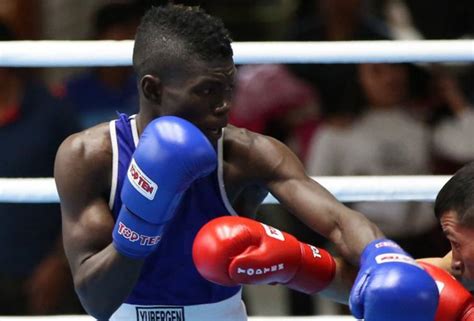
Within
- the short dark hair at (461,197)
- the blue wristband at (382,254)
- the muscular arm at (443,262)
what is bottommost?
the muscular arm at (443,262)

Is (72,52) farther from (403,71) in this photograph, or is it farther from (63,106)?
(403,71)

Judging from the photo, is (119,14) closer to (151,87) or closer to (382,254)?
(151,87)

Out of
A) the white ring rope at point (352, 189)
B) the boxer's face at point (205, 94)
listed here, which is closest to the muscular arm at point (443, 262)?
the white ring rope at point (352, 189)

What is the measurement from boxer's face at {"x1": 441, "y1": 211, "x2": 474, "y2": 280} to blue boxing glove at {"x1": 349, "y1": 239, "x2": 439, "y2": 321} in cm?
23

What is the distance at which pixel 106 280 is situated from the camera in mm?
2434

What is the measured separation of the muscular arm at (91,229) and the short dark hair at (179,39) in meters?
0.21

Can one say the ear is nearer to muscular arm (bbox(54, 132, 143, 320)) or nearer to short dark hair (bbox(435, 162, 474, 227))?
muscular arm (bbox(54, 132, 143, 320))

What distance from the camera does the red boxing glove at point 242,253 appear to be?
2.36m

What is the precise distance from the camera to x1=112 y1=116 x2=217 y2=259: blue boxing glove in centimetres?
229

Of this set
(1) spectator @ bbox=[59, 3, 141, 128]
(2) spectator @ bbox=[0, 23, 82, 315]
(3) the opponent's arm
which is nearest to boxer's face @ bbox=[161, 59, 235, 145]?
(3) the opponent's arm

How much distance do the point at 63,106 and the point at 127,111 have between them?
0.30 m

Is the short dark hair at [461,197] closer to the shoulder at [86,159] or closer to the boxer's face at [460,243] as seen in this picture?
the boxer's face at [460,243]

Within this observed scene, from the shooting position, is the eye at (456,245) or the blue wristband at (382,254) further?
the eye at (456,245)

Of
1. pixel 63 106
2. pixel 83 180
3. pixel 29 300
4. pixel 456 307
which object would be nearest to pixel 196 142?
pixel 83 180
